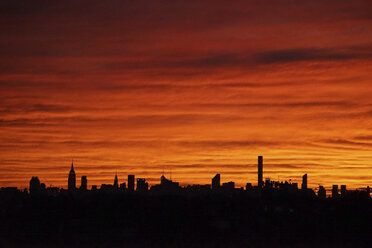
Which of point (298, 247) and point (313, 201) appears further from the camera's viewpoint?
point (313, 201)

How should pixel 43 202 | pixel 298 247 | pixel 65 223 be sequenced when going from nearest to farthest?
pixel 298 247 < pixel 65 223 < pixel 43 202

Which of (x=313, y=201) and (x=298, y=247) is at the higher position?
(x=313, y=201)

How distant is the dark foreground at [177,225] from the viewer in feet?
562

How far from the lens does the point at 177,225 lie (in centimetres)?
18012

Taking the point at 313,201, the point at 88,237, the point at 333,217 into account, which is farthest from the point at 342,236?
the point at 88,237

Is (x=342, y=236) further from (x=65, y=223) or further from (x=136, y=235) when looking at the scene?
(x=65, y=223)

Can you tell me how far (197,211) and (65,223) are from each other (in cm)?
3569

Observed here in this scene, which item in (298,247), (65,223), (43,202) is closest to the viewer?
(298,247)

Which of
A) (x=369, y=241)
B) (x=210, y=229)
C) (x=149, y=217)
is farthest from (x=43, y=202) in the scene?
(x=369, y=241)

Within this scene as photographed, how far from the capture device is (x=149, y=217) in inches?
7077

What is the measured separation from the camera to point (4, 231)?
6644 inches

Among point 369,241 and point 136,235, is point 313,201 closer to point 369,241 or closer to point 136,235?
point 369,241

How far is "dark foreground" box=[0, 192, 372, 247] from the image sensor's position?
562 feet

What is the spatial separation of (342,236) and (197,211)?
38965mm
